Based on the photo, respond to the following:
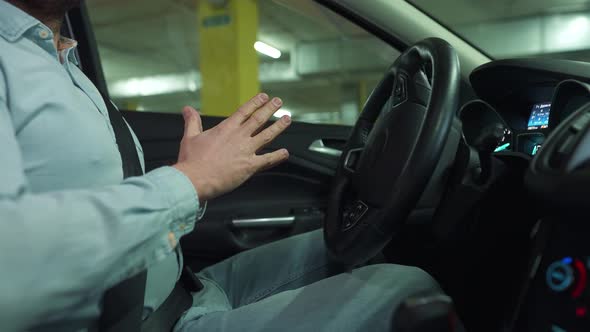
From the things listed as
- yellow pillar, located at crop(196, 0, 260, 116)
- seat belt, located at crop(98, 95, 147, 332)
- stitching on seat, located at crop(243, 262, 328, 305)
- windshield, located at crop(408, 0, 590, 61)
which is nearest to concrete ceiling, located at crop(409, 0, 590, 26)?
windshield, located at crop(408, 0, 590, 61)

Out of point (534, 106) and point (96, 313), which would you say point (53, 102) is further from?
point (534, 106)

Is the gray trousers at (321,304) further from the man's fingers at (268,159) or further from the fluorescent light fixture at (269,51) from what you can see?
the fluorescent light fixture at (269,51)

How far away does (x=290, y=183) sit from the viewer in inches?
71.6

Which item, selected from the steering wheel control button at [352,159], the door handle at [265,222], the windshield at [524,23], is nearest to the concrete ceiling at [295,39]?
the windshield at [524,23]

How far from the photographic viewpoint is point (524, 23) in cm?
859

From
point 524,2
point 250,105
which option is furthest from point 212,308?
point 524,2

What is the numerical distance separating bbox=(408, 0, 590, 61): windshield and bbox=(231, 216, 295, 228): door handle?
22.5 feet

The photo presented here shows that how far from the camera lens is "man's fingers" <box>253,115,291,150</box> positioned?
0.84m

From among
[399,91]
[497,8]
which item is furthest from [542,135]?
[497,8]

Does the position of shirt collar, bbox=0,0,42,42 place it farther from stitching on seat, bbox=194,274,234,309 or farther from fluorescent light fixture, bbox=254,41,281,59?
fluorescent light fixture, bbox=254,41,281,59

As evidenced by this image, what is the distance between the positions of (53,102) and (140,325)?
0.37m

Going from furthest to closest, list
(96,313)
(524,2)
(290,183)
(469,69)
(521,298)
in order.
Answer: (524,2), (290,183), (469,69), (521,298), (96,313)

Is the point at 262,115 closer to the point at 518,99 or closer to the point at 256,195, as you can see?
the point at 518,99

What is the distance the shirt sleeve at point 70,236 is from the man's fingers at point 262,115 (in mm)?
212
